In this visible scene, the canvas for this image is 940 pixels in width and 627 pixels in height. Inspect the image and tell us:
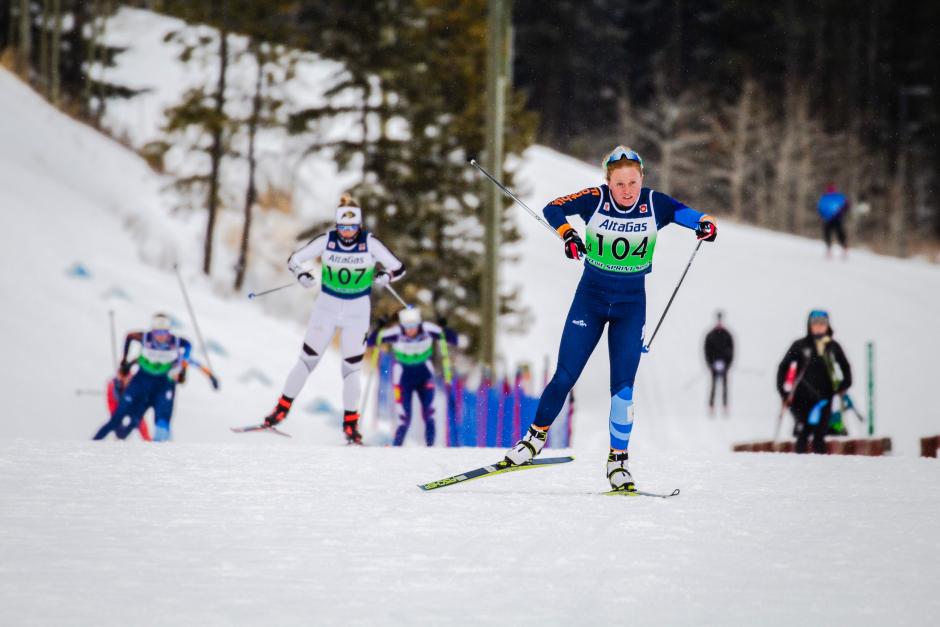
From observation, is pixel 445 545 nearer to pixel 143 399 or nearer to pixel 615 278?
pixel 615 278

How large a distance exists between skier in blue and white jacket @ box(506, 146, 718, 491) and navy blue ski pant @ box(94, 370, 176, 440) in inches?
248

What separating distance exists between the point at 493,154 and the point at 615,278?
25.7ft

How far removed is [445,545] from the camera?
515 cm

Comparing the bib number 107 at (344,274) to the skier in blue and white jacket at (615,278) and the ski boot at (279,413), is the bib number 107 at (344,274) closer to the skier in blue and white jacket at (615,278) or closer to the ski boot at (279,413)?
the ski boot at (279,413)

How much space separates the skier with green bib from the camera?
9.73 metres

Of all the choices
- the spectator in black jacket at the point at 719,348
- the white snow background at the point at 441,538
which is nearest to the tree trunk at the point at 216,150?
the white snow background at the point at 441,538

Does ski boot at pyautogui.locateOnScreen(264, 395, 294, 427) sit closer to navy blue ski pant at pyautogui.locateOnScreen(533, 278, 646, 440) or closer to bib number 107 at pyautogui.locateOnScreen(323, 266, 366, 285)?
bib number 107 at pyautogui.locateOnScreen(323, 266, 366, 285)

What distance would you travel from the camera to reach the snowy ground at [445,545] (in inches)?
163

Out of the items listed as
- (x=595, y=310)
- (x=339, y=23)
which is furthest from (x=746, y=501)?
(x=339, y=23)

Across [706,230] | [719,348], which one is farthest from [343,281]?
[719,348]

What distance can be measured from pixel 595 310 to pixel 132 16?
42.3 m

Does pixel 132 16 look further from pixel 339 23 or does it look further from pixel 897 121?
pixel 897 121

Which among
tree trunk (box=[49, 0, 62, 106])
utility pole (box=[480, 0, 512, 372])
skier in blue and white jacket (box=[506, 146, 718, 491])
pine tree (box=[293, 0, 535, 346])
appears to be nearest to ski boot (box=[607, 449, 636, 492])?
skier in blue and white jacket (box=[506, 146, 718, 491])

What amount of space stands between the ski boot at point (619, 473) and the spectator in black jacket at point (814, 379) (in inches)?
191
